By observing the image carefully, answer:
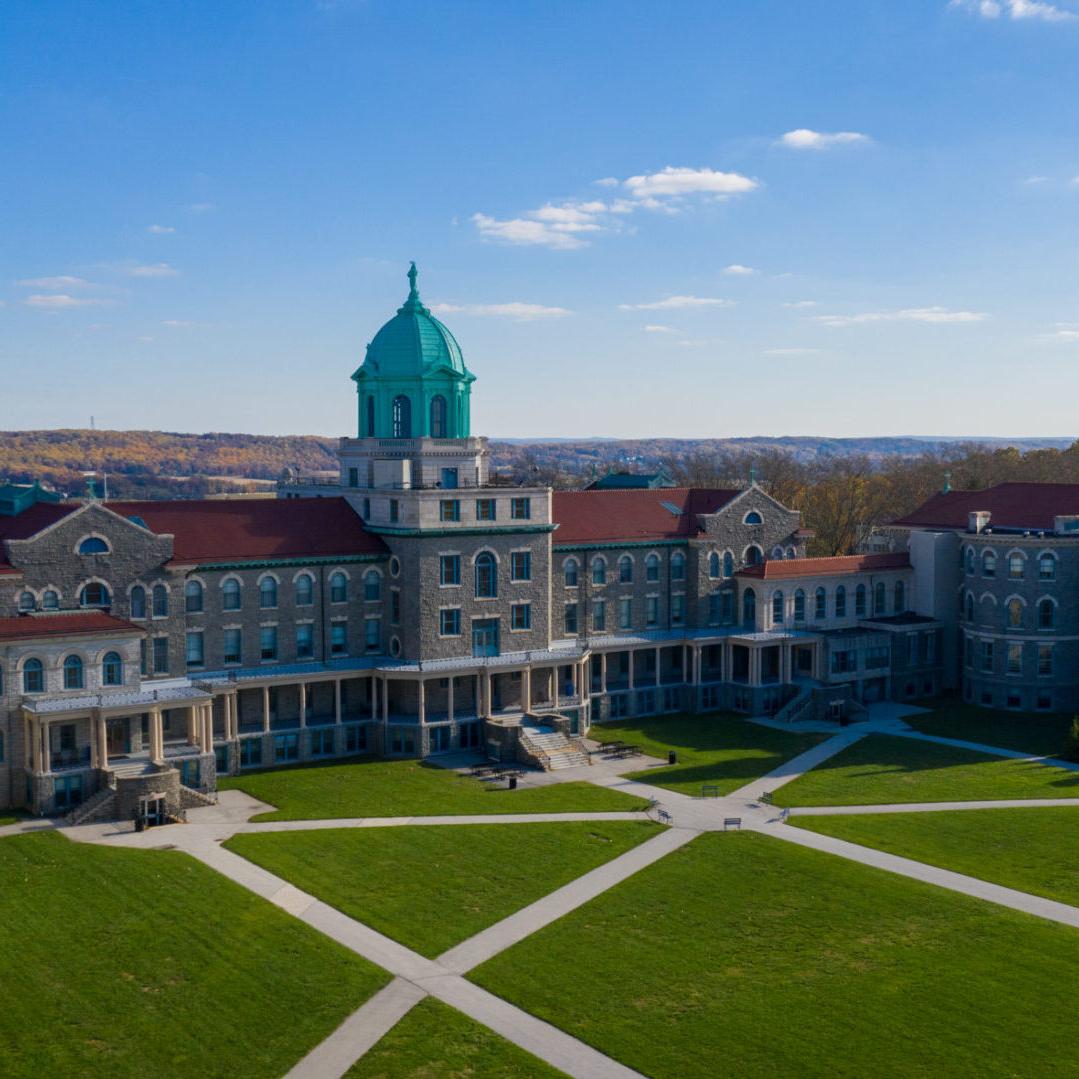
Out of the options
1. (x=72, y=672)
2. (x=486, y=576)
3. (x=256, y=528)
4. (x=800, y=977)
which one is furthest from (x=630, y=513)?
(x=800, y=977)

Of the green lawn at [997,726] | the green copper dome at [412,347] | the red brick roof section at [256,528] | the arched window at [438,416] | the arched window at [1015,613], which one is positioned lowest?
the green lawn at [997,726]

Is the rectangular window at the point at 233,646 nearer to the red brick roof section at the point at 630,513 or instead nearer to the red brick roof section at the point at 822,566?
the red brick roof section at the point at 630,513

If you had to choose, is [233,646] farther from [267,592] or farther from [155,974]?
[155,974]

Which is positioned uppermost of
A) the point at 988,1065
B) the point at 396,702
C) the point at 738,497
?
the point at 738,497

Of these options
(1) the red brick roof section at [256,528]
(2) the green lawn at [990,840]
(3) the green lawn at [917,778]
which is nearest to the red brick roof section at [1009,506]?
(3) the green lawn at [917,778]

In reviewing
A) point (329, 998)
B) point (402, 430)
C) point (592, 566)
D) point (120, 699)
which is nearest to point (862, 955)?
point (329, 998)

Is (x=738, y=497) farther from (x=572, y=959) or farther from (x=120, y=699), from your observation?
(x=572, y=959)

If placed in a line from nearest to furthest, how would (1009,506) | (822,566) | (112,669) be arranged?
(112,669) < (822,566) < (1009,506)
